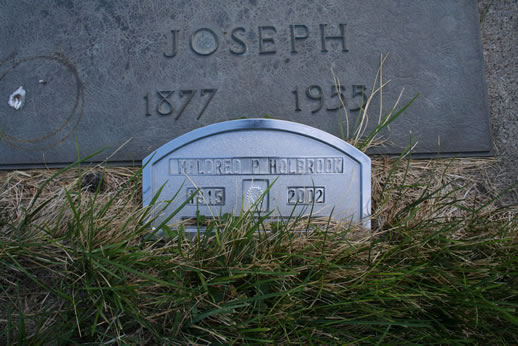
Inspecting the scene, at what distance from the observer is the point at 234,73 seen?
1.74 m

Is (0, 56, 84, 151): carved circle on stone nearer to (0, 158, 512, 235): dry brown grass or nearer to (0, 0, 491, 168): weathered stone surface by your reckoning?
(0, 0, 491, 168): weathered stone surface

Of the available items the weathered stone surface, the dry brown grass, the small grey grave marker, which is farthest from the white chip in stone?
the small grey grave marker

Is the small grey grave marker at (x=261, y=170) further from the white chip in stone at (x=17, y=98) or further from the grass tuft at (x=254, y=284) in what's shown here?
the white chip in stone at (x=17, y=98)

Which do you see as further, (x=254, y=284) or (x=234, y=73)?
(x=234, y=73)

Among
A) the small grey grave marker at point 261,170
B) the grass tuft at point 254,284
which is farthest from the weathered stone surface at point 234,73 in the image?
the grass tuft at point 254,284

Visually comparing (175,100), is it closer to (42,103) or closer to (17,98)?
(42,103)

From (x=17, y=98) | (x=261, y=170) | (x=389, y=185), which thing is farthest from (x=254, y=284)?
(x=17, y=98)

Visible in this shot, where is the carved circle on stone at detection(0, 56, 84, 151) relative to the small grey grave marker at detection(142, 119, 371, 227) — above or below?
above

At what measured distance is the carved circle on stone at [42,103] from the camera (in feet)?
5.66

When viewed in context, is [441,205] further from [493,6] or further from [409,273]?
[493,6]

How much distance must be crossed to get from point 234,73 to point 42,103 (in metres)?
0.91

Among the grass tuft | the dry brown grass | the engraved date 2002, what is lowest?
the grass tuft

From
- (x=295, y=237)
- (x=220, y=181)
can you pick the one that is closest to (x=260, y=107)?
(x=220, y=181)

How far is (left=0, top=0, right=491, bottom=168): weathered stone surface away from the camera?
1.70 m
